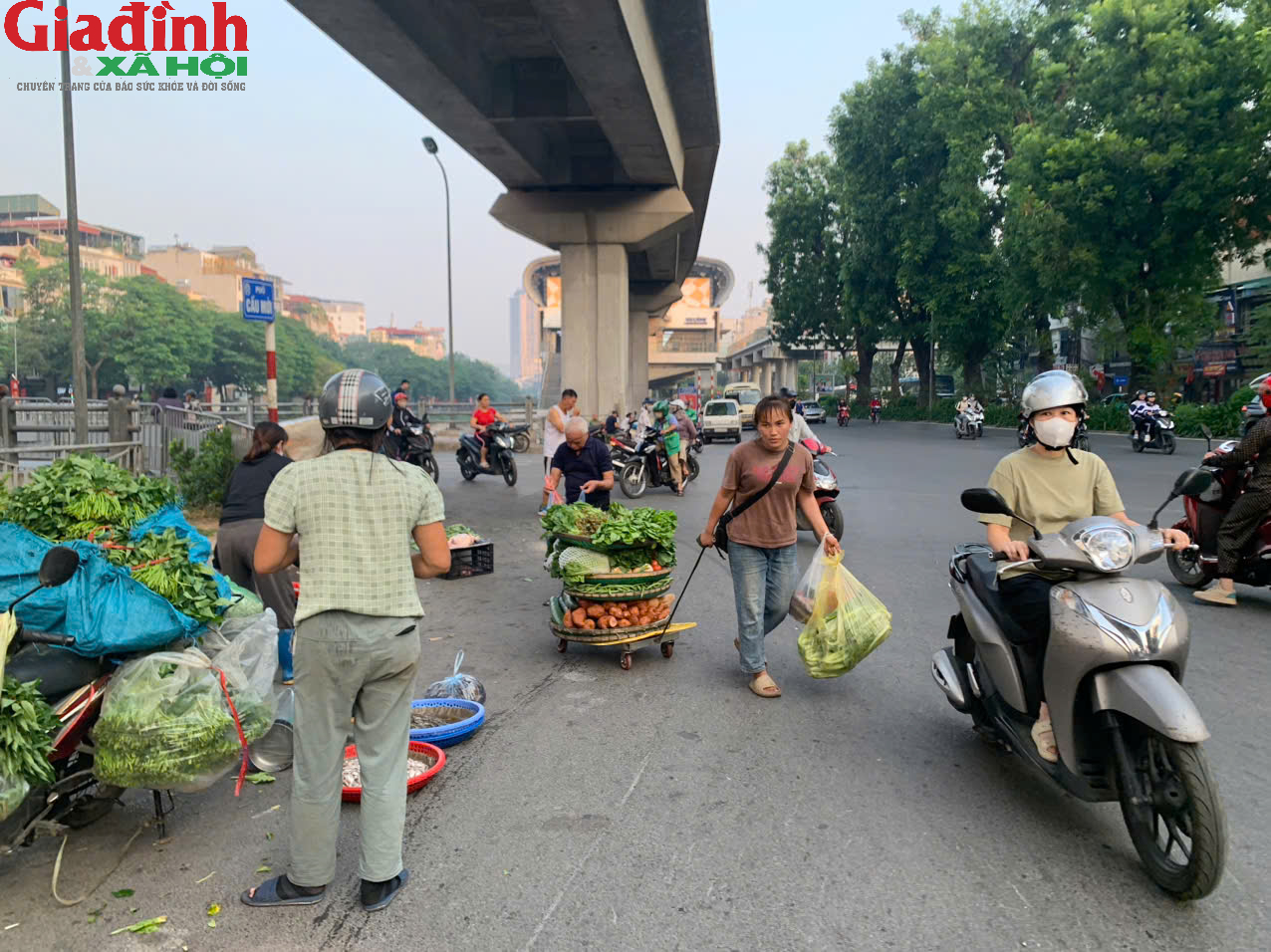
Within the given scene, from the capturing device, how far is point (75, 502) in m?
4.37

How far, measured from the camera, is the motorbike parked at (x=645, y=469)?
1585 cm

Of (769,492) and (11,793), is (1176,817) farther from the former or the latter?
(11,793)

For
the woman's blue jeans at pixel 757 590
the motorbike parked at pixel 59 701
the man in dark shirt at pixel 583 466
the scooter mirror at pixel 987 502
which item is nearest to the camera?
the motorbike parked at pixel 59 701

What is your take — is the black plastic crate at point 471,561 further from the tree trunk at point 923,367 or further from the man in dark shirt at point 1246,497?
the tree trunk at point 923,367

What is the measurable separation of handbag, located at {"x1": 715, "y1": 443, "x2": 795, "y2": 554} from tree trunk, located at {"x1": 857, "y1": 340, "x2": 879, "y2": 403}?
156ft

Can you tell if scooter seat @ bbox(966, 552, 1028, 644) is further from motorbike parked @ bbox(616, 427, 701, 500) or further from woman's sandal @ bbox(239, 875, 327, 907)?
motorbike parked @ bbox(616, 427, 701, 500)

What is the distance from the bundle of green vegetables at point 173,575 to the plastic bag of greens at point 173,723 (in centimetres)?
25

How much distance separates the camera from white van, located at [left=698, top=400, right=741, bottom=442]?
34.9m

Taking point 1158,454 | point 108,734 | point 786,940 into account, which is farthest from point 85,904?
point 1158,454

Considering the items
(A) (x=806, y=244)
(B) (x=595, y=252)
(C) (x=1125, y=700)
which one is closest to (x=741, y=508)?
(C) (x=1125, y=700)

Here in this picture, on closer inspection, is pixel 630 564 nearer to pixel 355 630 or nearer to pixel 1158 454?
pixel 355 630

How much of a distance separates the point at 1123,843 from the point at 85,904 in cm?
378

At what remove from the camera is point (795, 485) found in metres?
5.21

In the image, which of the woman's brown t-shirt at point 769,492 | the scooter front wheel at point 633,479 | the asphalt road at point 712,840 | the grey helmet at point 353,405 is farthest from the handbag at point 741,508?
the scooter front wheel at point 633,479
